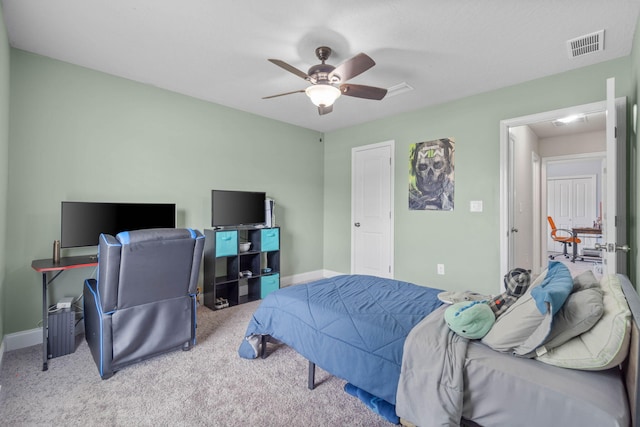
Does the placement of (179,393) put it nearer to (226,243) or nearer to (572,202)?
(226,243)

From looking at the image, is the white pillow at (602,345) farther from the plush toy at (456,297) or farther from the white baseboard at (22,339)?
the white baseboard at (22,339)

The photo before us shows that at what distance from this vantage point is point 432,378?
1311 mm

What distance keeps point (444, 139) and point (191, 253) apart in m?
3.17

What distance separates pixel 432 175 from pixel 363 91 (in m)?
1.78

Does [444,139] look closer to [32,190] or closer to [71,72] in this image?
[71,72]

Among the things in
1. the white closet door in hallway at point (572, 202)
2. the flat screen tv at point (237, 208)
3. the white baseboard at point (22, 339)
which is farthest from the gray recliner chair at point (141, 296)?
the white closet door in hallway at point (572, 202)

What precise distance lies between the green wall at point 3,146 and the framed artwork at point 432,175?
4.00 meters

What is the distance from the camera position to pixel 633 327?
3.60 feet

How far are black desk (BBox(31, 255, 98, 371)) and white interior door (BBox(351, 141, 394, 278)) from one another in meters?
3.34

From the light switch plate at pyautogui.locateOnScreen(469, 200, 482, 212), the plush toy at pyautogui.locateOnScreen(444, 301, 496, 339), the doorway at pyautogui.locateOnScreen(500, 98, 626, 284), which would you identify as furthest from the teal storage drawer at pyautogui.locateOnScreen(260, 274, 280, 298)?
the plush toy at pyautogui.locateOnScreen(444, 301, 496, 339)

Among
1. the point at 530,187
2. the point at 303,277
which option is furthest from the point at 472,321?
the point at 530,187

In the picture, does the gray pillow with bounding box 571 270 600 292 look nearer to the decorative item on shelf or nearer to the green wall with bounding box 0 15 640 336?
the green wall with bounding box 0 15 640 336

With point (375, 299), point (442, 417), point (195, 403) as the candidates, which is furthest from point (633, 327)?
point (195, 403)

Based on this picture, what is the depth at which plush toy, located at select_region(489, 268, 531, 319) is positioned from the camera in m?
1.59
